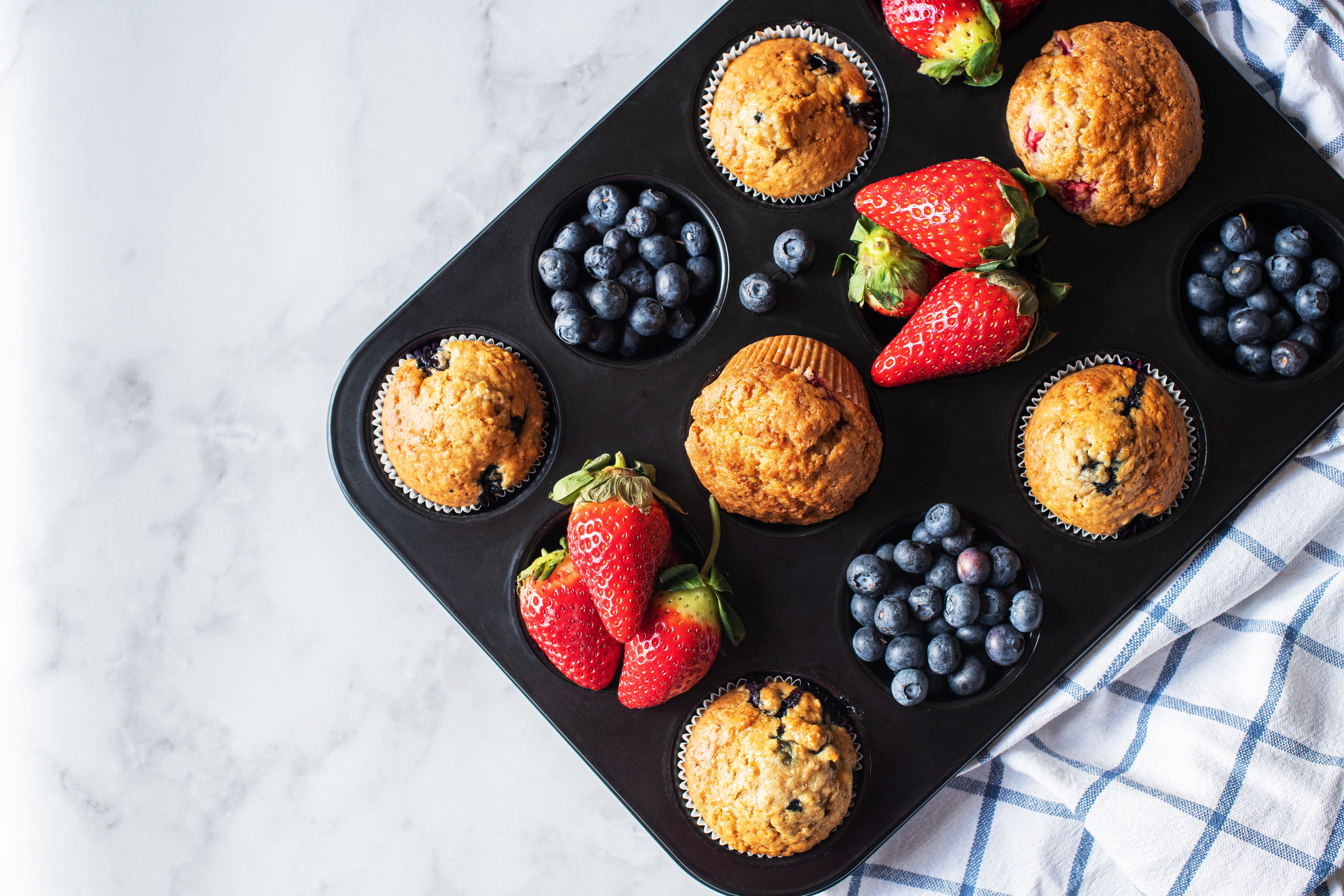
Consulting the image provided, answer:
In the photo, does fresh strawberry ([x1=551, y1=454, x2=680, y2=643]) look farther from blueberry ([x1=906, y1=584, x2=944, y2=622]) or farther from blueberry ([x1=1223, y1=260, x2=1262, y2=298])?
blueberry ([x1=1223, y1=260, x2=1262, y2=298])

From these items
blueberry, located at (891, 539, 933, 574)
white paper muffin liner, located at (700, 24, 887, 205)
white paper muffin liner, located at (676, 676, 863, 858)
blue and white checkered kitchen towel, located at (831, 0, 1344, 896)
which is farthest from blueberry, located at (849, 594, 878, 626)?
white paper muffin liner, located at (700, 24, 887, 205)

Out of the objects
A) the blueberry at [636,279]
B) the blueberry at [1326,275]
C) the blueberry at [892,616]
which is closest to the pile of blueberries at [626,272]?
the blueberry at [636,279]

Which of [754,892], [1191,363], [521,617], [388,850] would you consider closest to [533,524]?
[521,617]

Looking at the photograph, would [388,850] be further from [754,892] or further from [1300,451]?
[1300,451]

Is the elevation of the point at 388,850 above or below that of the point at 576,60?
below

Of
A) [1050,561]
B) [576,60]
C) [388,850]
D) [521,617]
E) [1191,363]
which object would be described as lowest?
[1050,561]

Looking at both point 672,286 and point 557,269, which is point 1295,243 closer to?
point 672,286
